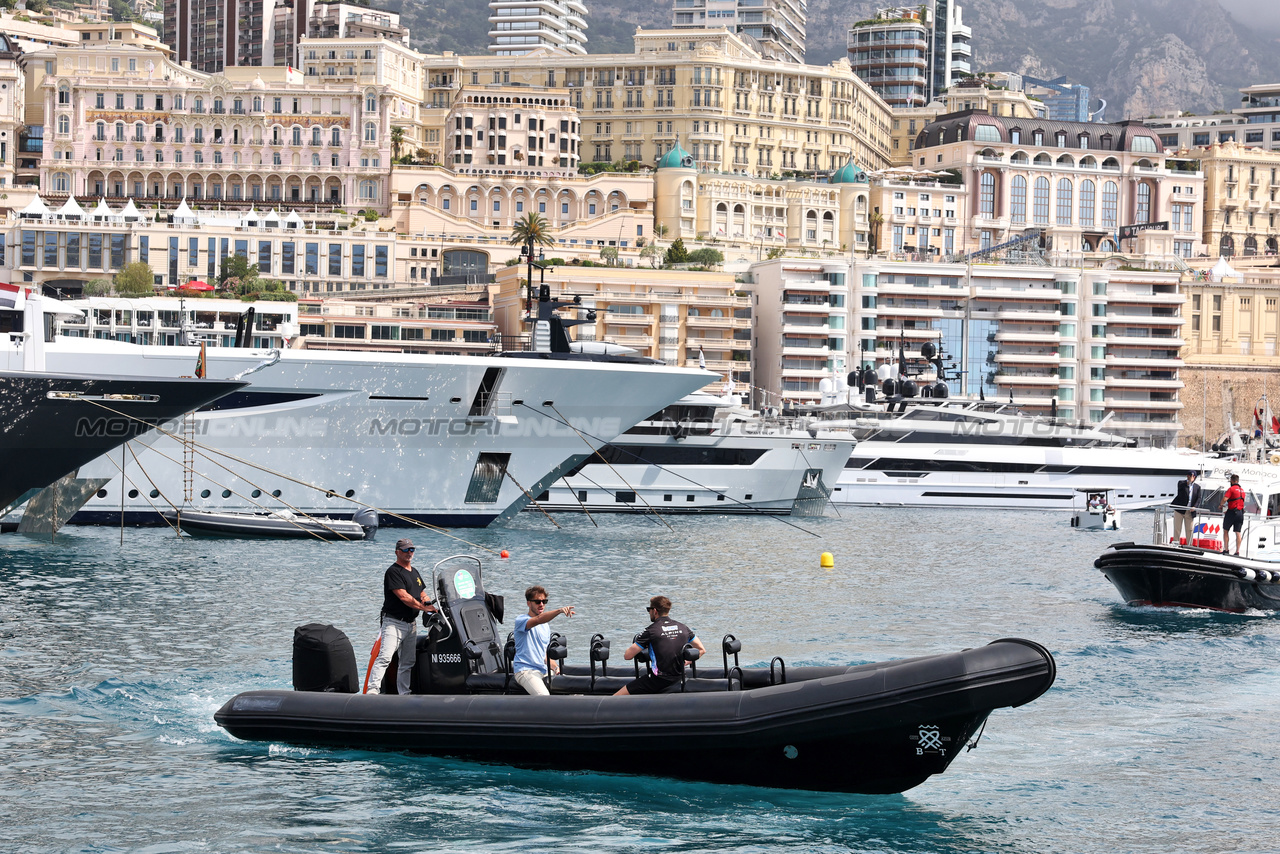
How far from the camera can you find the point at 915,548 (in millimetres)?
46812

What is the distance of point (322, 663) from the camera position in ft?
56.3

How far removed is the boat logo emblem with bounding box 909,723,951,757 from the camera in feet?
49.5

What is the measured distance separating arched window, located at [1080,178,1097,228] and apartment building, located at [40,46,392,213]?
227 ft

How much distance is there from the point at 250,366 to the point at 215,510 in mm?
4358

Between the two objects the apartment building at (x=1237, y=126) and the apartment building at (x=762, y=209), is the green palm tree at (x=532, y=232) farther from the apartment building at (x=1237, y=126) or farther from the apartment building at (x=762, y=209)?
the apartment building at (x=1237, y=126)

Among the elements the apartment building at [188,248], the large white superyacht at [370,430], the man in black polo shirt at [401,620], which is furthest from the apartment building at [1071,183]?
the man in black polo shirt at [401,620]

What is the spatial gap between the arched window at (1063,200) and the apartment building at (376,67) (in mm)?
66262

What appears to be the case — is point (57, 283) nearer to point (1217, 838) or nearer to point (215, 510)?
point (215, 510)

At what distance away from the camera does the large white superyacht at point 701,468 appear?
57.4 metres

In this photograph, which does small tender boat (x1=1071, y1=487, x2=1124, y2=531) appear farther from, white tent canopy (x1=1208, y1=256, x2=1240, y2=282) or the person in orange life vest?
white tent canopy (x1=1208, y1=256, x2=1240, y2=282)

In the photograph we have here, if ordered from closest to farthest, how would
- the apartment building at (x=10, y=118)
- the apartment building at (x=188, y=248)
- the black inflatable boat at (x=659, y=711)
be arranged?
1. the black inflatable boat at (x=659, y=711)
2. the apartment building at (x=188, y=248)
3. the apartment building at (x=10, y=118)

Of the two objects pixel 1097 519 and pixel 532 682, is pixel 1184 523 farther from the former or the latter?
pixel 1097 519

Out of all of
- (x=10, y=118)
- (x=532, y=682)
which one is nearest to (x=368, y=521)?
(x=532, y=682)

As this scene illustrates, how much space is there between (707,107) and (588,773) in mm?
150403
